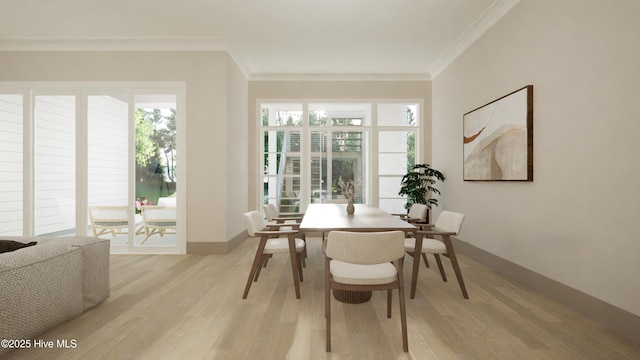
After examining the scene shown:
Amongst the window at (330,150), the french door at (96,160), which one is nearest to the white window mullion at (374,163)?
the window at (330,150)

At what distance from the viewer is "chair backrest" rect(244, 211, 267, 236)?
3029mm

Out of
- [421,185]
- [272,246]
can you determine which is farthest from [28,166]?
[421,185]

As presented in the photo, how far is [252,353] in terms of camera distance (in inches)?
78.2

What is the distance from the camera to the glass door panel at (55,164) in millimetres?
4703

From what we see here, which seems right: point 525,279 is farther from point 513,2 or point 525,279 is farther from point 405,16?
point 405,16

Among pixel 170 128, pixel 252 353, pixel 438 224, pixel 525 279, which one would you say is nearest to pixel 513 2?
pixel 438 224

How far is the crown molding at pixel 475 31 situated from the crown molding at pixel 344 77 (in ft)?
1.45

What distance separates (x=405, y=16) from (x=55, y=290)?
467 centimetres

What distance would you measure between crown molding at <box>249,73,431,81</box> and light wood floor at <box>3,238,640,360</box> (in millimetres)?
4163

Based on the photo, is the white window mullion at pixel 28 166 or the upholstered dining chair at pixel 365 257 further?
the white window mullion at pixel 28 166

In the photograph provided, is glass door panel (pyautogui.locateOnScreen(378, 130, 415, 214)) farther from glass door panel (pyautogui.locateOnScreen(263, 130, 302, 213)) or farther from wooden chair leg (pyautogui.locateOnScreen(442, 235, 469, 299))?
wooden chair leg (pyautogui.locateOnScreen(442, 235, 469, 299))

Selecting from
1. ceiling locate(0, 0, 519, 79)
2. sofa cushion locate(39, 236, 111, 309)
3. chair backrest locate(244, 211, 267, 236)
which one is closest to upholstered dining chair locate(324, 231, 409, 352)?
chair backrest locate(244, 211, 267, 236)

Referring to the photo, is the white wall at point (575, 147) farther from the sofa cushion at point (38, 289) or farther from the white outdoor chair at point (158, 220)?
the white outdoor chair at point (158, 220)

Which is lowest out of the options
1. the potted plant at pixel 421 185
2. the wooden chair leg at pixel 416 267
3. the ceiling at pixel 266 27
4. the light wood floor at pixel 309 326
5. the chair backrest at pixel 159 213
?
the light wood floor at pixel 309 326
